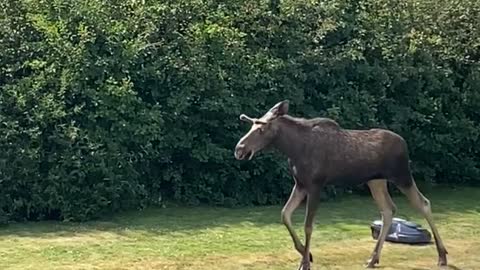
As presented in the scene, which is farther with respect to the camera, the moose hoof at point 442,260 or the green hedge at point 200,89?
the green hedge at point 200,89

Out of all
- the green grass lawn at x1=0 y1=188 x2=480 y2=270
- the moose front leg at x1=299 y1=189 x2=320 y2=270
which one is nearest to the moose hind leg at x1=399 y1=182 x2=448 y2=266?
the green grass lawn at x1=0 y1=188 x2=480 y2=270

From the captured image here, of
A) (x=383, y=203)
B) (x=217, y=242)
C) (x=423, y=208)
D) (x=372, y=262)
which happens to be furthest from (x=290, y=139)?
(x=217, y=242)

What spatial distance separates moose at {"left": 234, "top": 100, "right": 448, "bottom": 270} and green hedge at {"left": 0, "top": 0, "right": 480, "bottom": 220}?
143 inches

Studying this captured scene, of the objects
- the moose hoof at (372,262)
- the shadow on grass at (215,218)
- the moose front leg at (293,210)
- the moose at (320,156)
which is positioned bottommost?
the moose hoof at (372,262)

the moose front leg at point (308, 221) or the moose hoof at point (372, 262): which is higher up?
the moose front leg at point (308, 221)

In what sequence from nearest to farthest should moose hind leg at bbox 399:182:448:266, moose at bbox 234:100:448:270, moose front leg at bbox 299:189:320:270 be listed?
moose front leg at bbox 299:189:320:270
moose at bbox 234:100:448:270
moose hind leg at bbox 399:182:448:266

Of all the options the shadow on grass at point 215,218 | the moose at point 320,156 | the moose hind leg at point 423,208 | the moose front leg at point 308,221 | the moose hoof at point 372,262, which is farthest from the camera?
the shadow on grass at point 215,218

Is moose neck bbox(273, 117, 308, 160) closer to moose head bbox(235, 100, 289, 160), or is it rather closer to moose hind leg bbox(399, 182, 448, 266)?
moose head bbox(235, 100, 289, 160)

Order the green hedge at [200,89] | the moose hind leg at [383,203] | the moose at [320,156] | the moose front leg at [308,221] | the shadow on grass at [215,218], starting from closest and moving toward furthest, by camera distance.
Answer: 1. the moose front leg at [308,221]
2. the moose at [320,156]
3. the moose hind leg at [383,203]
4. the shadow on grass at [215,218]
5. the green hedge at [200,89]

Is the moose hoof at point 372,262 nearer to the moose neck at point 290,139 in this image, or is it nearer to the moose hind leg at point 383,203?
the moose hind leg at point 383,203

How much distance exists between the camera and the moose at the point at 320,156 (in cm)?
959

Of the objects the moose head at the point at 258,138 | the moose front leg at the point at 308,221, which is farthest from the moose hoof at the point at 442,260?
the moose head at the point at 258,138

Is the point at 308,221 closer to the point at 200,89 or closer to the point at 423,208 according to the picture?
the point at 423,208

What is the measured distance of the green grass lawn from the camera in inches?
396
